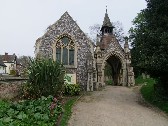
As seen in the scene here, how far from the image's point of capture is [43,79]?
21.5 m

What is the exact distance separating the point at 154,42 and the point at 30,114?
1023 cm

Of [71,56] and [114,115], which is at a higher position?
[71,56]

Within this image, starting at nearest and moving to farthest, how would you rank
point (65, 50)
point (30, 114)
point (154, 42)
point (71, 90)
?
1. point (30, 114)
2. point (154, 42)
3. point (71, 90)
4. point (65, 50)

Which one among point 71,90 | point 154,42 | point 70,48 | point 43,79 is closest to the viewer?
point 43,79

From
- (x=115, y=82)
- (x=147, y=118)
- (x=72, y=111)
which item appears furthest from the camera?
(x=115, y=82)

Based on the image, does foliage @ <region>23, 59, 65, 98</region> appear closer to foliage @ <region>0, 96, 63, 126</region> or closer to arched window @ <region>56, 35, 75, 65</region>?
foliage @ <region>0, 96, 63, 126</region>

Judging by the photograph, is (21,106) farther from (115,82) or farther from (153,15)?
(115,82)

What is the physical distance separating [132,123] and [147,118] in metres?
1.72

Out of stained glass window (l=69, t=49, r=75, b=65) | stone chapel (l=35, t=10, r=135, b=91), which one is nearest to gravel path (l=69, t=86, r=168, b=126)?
stone chapel (l=35, t=10, r=135, b=91)

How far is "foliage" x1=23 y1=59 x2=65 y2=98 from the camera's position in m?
21.3

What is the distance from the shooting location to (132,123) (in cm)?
1594

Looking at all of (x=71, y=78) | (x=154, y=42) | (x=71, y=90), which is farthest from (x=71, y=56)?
(x=154, y=42)

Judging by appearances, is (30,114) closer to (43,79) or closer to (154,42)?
(43,79)

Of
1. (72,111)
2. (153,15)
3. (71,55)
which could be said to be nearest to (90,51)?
(71,55)
